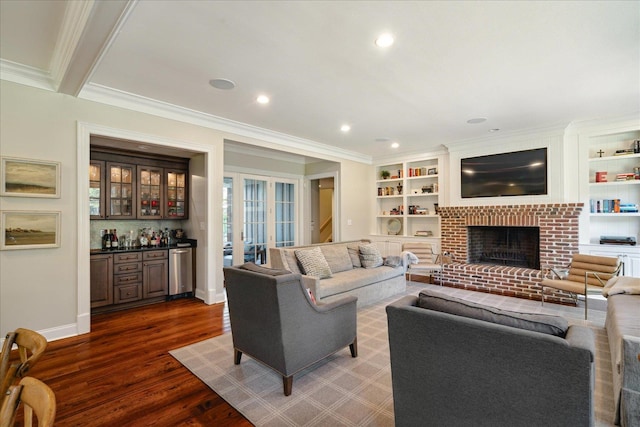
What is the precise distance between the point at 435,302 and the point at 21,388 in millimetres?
1620

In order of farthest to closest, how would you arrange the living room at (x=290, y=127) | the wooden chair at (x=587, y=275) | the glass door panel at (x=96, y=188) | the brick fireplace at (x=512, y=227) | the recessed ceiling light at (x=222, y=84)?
the brick fireplace at (x=512, y=227), the glass door panel at (x=96, y=188), the wooden chair at (x=587, y=275), the recessed ceiling light at (x=222, y=84), the living room at (x=290, y=127)

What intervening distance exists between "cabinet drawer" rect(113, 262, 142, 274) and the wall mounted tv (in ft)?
18.4

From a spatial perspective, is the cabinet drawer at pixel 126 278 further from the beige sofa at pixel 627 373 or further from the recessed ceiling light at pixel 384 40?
the beige sofa at pixel 627 373

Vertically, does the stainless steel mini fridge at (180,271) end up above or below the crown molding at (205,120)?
below

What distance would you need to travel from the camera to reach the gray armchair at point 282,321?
2168 mm

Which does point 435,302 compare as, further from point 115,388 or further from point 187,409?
point 115,388

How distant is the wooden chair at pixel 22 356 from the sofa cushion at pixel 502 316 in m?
1.66

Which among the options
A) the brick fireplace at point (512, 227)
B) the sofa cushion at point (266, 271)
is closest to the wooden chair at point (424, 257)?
the brick fireplace at point (512, 227)

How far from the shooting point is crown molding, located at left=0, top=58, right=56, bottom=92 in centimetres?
286

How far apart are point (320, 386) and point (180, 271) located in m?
3.23

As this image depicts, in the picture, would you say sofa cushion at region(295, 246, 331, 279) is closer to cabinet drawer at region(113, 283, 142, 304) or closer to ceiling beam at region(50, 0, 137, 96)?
cabinet drawer at region(113, 283, 142, 304)

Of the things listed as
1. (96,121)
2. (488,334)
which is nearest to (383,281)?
(488,334)

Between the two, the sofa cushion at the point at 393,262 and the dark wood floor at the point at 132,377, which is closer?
the dark wood floor at the point at 132,377

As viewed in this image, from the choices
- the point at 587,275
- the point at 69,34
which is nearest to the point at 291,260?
the point at 69,34
